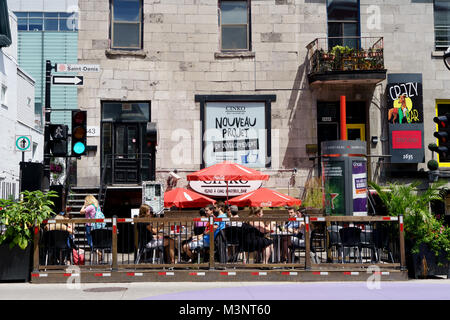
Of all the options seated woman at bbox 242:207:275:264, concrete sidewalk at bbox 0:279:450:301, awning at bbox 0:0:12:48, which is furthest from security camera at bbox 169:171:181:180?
awning at bbox 0:0:12:48

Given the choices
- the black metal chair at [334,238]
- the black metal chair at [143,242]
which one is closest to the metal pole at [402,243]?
the black metal chair at [334,238]

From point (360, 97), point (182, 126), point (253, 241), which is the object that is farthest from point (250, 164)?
point (253, 241)

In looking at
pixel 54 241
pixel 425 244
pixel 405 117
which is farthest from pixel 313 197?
pixel 54 241

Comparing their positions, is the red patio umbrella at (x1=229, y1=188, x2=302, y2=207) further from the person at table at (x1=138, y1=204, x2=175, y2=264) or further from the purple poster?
the person at table at (x1=138, y1=204, x2=175, y2=264)

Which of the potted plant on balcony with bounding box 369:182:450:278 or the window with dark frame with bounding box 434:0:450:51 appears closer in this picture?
the potted plant on balcony with bounding box 369:182:450:278

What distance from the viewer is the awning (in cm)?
2516

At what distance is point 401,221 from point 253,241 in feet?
10.6

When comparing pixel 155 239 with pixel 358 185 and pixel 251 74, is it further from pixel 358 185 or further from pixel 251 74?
pixel 251 74

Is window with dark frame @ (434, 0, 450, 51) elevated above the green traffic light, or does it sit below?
above

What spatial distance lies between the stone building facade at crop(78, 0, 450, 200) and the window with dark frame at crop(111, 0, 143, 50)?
20 centimetres

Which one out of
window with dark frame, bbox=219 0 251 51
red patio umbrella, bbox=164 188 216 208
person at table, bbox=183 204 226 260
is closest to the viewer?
person at table, bbox=183 204 226 260

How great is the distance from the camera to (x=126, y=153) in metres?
20.8
